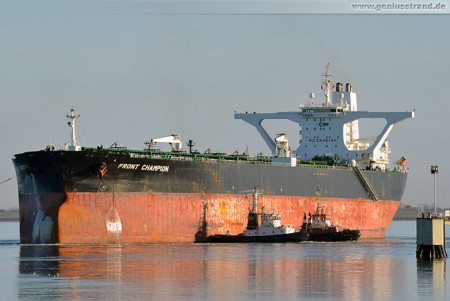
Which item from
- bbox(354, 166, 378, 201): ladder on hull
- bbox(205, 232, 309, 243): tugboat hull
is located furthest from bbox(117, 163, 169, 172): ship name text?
bbox(354, 166, 378, 201): ladder on hull

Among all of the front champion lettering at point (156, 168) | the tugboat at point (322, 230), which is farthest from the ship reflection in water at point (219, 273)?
the tugboat at point (322, 230)

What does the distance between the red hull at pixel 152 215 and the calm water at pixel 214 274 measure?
4.70 feet

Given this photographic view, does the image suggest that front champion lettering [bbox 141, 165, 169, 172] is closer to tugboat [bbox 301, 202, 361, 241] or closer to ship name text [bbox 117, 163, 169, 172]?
ship name text [bbox 117, 163, 169, 172]

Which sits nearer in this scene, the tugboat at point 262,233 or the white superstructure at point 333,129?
the tugboat at point 262,233

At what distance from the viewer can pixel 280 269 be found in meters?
40.2

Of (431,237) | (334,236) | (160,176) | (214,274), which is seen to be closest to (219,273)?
(214,274)

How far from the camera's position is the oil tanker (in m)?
51.8

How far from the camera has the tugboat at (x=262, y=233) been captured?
56.9 meters

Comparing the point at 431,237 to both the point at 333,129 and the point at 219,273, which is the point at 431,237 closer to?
the point at 219,273

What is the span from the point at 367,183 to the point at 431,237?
23.7m

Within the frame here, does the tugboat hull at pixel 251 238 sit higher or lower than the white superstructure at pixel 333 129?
lower

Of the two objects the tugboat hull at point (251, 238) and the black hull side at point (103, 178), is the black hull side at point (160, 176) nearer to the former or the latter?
the black hull side at point (103, 178)

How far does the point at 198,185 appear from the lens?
56.6m

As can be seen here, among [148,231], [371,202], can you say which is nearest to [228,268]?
[148,231]
